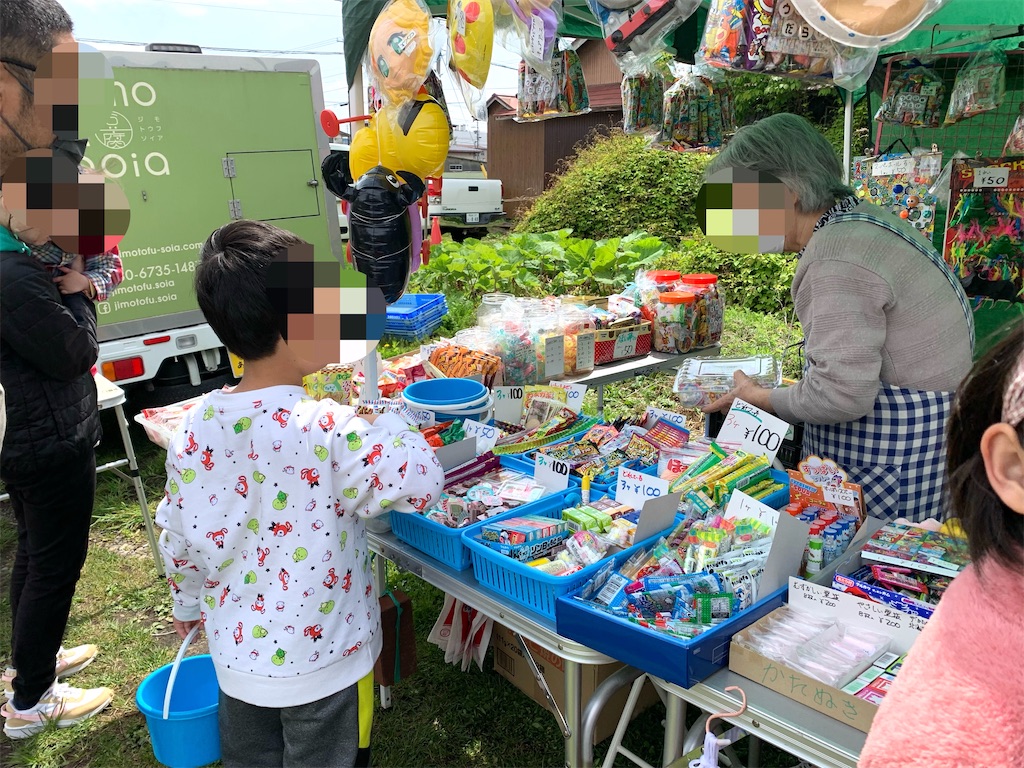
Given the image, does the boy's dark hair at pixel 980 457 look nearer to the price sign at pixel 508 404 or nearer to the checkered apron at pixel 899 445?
the checkered apron at pixel 899 445

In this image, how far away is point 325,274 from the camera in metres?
1.67

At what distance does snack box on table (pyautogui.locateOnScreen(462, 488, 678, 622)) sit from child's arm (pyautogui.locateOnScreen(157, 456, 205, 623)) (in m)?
0.69

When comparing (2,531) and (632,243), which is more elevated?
(632,243)

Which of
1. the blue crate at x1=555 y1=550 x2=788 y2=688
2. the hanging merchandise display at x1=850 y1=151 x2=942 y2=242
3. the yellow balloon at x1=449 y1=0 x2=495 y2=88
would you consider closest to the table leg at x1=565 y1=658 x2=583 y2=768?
the blue crate at x1=555 y1=550 x2=788 y2=688

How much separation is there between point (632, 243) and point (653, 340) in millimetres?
6163

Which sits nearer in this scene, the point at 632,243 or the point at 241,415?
the point at 241,415

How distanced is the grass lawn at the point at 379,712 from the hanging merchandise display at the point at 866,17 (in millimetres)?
2338

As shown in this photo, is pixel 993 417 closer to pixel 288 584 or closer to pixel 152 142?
pixel 288 584

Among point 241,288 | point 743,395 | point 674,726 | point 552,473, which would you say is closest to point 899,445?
point 743,395

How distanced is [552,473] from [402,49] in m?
1.46

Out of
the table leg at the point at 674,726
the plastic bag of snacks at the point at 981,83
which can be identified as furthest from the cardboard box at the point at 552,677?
the plastic bag of snacks at the point at 981,83

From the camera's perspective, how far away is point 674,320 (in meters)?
3.71

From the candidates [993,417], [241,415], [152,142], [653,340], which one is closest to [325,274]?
[241,415]

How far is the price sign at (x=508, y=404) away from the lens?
2.86 metres
